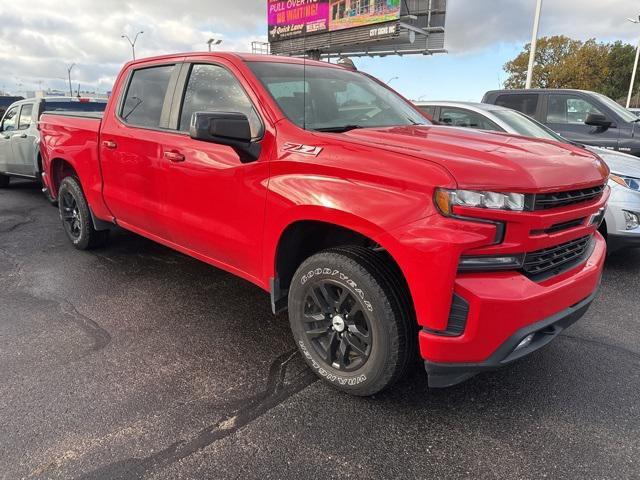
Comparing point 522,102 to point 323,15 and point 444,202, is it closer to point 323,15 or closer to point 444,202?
point 444,202

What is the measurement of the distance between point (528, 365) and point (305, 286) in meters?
1.52

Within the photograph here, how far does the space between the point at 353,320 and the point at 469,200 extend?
36.5 inches

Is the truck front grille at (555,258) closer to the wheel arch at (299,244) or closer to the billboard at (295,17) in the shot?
the wheel arch at (299,244)

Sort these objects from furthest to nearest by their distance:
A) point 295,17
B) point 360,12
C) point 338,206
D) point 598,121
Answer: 1. point 295,17
2. point 360,12
3. point 598,121
4. point 338,206

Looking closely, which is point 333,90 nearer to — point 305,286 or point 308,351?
point 305,286

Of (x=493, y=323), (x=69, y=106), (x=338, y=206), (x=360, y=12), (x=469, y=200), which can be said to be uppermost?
(x=360, y=12)

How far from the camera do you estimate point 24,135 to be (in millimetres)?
8367

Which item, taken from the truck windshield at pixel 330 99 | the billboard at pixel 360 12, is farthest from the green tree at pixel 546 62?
the truck windshield at pixel 330 99

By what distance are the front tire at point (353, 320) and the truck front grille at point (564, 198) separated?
0.75 metres

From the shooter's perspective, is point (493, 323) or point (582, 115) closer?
point (493, 323)

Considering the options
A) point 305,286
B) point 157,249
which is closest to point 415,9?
point 157,249

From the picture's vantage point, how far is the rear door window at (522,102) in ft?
26.4

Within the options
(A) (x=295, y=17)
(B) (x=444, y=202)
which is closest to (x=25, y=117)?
(B) (x=444, y=202)

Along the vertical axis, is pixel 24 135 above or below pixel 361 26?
below
